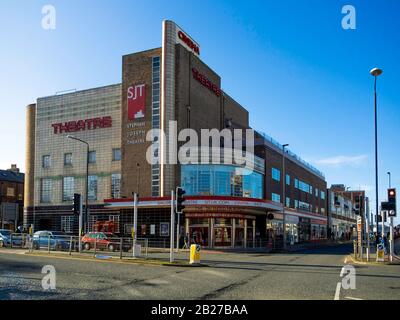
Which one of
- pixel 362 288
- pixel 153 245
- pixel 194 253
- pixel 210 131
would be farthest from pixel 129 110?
pixel 362 288

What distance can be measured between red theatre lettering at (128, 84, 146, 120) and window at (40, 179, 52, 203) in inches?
584

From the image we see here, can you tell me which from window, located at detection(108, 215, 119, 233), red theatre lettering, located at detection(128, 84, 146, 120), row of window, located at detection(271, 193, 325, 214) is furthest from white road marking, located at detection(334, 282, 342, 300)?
row of window, located at detection(271, 193, 325, 214)

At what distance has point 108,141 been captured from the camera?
49.7 meters

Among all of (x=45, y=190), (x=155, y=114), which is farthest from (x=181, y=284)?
(x=45, y=190)

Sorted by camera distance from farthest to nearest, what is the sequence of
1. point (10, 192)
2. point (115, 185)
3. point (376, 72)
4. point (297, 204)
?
point (10, 192) < point (297, 204) < point (115, 185) < point (376, 72)

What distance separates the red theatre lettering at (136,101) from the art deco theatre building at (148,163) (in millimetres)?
106

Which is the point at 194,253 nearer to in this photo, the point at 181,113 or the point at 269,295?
the point at 269,295

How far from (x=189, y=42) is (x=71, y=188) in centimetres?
2162

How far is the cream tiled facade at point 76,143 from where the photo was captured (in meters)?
49.5

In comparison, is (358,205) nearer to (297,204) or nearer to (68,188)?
(68,188)

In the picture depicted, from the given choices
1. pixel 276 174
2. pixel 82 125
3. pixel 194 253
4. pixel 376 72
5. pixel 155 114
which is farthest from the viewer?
pixel 276 174

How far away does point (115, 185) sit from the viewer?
159 ft

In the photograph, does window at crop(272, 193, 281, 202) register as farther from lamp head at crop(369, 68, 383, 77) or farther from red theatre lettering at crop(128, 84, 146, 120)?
lamp head at crop(369, 68, 383, 77)

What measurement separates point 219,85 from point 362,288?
142ft
